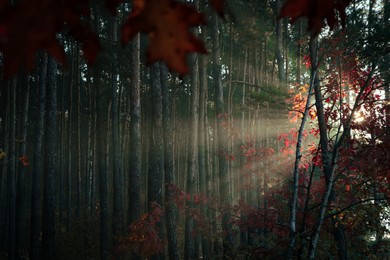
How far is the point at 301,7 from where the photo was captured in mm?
932

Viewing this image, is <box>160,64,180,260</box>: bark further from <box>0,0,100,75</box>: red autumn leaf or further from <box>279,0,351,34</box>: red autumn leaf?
<box>0,0,100,75</box>: red autumn leaf

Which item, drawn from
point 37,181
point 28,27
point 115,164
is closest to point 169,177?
point 37,181

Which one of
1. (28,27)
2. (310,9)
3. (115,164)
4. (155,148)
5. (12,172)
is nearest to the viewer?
(28,27)

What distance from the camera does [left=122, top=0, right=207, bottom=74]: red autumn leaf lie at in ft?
2.64

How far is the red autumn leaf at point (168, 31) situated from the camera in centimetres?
81

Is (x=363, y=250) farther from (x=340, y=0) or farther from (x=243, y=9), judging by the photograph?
(x=243, y=9)

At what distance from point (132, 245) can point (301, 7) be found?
6.89 m

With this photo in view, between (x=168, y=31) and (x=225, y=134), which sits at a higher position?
(x=168, y=31)

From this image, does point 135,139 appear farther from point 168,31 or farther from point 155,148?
point 168,31

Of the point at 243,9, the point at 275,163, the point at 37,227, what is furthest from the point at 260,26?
the point at 37,227

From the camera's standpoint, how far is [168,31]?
0.82 metres

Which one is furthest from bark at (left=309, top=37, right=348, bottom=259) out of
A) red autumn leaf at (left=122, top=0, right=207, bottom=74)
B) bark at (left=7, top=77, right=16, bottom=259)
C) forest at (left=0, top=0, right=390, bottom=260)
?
bark at (left=7, top=77, right=16, bottom=259)

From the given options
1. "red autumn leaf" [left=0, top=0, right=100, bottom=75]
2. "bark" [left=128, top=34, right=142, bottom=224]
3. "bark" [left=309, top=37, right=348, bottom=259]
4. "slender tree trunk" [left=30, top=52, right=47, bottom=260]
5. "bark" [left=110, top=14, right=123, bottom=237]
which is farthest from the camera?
"bark" [left=110, top=14, right=123, bottom=237]

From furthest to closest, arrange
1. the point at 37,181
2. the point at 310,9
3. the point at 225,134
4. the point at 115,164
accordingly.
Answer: the point at 115,164, the point at 225,134, the point at 37,181, the point at 310,9
